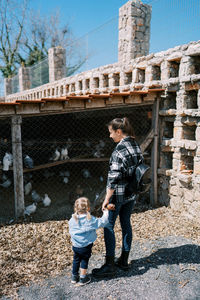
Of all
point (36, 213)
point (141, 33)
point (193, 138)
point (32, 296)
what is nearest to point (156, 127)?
point (193, 138)

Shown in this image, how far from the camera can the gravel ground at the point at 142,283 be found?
115 inches

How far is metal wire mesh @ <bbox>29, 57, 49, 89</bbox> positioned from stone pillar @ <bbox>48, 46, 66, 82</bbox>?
117 inches

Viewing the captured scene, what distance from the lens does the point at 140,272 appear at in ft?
10.9

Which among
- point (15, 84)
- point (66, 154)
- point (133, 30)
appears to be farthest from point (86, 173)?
point (15, 84)

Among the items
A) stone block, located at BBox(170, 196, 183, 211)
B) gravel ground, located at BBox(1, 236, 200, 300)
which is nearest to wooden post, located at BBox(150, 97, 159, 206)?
stone block, located at BBox(170, 196, 183, 211)

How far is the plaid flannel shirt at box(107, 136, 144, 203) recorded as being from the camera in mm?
2977

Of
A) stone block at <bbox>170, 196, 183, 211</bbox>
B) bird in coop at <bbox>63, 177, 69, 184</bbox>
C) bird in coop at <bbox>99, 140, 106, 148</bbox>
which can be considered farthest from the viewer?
bird in coop at <bbox>63, 177, 69, 184</bbox>

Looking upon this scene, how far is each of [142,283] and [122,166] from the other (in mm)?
1564

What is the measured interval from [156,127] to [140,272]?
10.7 ft

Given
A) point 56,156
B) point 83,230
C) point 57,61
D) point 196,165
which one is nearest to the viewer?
point 83,230

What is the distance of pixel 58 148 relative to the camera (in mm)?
6715

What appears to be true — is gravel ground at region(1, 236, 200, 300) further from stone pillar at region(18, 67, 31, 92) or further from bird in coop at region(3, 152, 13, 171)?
stone pillar at region(18, 67, 31, 92)

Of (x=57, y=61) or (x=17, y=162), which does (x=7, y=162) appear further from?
(x=57, y=61)

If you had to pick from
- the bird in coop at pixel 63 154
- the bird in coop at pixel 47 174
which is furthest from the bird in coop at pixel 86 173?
the bird in coop at pixel 63 154
